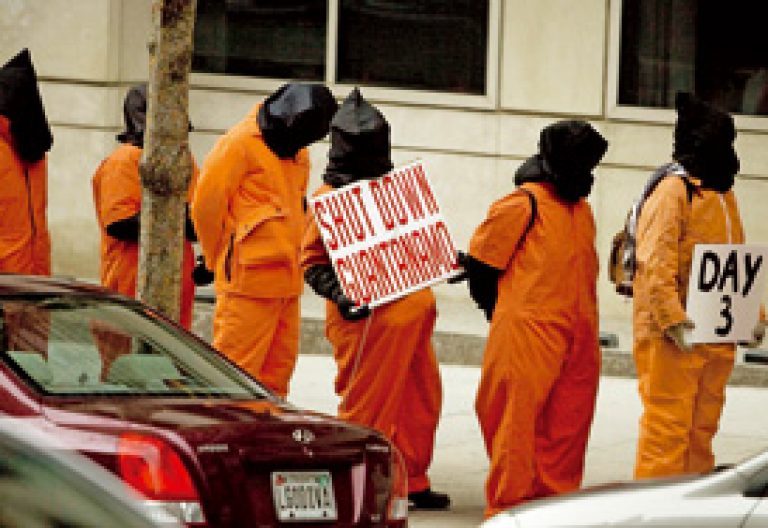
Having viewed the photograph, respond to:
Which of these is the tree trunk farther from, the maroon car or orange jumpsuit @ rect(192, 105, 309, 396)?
the maroon car

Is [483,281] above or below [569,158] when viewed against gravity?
below

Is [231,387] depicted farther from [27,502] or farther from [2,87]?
[2,87]

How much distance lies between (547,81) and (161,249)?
748 cm

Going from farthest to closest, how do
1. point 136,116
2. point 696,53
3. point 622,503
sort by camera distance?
point 696,53 < point 136,116 < point 622,503

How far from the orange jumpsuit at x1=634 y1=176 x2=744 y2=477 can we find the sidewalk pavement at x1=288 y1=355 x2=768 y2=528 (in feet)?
2.71

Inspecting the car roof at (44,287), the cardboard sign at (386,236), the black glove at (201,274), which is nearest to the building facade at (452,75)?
the black glove at (201,274)

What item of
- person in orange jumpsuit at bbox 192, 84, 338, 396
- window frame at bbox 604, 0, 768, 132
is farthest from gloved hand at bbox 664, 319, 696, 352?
window frame at bbox 604, 0, 768, 132

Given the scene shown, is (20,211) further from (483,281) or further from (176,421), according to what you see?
(176,421)

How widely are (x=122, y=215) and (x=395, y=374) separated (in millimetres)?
2500

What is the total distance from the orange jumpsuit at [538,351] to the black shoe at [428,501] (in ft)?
1.71

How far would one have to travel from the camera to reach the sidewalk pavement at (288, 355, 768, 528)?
9.96 metres

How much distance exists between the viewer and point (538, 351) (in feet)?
28.7

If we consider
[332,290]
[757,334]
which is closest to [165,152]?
[332,290]

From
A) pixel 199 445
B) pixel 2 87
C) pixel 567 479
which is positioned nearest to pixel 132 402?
pixel 199 445
